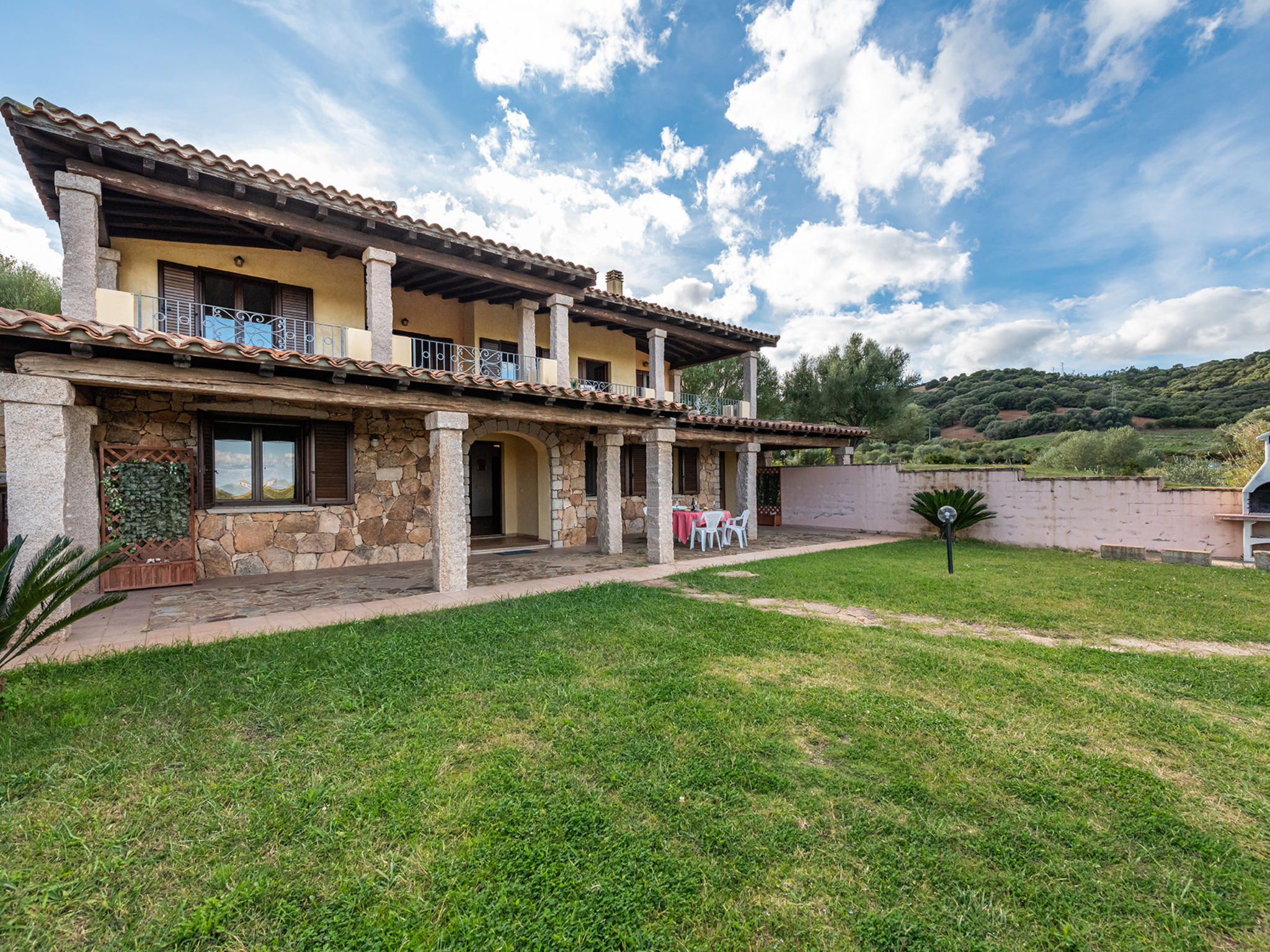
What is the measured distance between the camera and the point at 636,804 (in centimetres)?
254

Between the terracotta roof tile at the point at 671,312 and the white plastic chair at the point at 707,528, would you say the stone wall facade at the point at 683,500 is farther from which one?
the terracotta roof tile at the point at 671,312

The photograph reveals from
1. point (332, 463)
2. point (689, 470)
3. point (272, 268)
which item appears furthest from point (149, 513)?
point (689, 470)

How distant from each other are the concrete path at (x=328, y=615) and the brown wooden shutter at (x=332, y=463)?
3033mm

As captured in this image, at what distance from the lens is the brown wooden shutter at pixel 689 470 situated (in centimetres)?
1549

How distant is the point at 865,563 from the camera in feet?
30.9

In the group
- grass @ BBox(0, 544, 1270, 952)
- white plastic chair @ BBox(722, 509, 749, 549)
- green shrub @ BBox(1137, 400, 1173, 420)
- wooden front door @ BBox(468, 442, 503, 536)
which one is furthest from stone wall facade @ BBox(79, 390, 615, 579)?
green shrub @ BBox(1137, 400, 1173, 420)

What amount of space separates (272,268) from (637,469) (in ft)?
29.6

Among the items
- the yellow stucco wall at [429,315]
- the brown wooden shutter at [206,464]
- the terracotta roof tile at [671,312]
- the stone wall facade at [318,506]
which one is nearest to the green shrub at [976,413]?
the terracotta roof tile at [671,312]

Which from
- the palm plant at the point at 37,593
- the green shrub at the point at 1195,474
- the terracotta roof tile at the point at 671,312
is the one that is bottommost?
the palm plant at the point at 37,593

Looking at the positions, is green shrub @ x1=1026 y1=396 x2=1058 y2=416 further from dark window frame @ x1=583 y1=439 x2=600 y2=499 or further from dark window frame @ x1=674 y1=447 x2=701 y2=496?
dark window frame @ x1=583 y1=439 x2=600 y2=499

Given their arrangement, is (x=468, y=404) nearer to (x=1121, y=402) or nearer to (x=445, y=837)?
(x=445, y=837)

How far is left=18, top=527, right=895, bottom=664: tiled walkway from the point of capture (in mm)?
5285

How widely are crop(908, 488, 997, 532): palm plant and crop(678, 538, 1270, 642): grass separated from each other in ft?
6.44

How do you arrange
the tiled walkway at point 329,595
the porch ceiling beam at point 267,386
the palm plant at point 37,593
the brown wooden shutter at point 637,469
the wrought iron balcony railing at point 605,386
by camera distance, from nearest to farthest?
1. the palm plant at point 37,593
2. the porch ceiling beam at point 267,386
3. the tiled walkway at point 329,595
4. the wrought iron balcony railing at point 605,386
5. the brown wooden shutter at point 637,469
